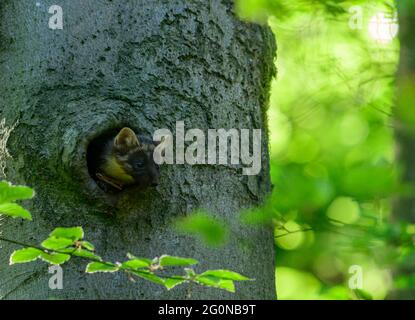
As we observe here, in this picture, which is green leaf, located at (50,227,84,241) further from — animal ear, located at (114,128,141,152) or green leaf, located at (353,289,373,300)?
green leaf, located at (353,289,373,300)

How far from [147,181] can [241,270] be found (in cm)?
60

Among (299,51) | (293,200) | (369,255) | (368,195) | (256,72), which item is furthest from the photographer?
(299,51)

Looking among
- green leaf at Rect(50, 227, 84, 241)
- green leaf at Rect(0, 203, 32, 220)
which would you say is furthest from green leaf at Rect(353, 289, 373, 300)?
green leaf at Rect(0, 203, 32, 220)

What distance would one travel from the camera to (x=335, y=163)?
82.0 inches

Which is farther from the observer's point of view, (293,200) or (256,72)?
(256,72)

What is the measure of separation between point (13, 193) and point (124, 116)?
3.31 feet

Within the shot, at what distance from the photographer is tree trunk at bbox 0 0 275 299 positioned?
3.21 meters

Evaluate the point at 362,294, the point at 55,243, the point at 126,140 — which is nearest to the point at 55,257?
the point at 55,243

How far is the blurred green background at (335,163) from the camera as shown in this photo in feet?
6.59

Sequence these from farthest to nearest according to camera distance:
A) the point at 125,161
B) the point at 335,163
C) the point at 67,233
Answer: the point at 125,161 → the point at 67,233 → the point at 335,163

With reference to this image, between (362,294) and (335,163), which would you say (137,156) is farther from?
(335,163)
